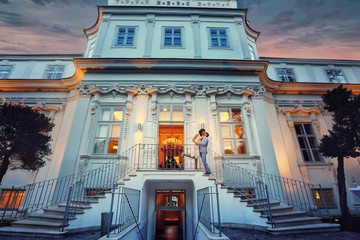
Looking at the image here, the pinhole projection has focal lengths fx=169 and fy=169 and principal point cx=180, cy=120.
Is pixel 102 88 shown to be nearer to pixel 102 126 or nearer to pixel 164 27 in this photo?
pixel 102 126

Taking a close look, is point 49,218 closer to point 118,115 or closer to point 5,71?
point 118,115

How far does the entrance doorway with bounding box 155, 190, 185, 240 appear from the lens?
23.3 ft

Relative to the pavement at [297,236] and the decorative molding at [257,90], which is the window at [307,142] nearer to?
the decorative molding at [257,90]

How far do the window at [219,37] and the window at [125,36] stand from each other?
509 cm

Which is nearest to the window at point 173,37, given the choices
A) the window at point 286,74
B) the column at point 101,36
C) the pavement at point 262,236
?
the column at point 101,36

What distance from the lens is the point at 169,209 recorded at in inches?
277

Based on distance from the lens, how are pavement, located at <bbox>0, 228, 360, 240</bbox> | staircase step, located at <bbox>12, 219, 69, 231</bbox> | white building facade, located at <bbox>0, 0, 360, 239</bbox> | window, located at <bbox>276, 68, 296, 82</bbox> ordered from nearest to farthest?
pavement, located at <bbox>0, 228, 360, 240</bbox> → staircase step, located at <bbox>12, 219, 69, 231</bbox> → white building facade, located at <bbox>0, 0, 360, 239</bbox> → window, located at <bbox>276, 68, 296, 82</bbox>

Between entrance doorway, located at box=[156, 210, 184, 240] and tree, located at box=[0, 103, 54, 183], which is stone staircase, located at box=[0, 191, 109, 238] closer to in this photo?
tree, located at box=[0, 103, 54, 183]

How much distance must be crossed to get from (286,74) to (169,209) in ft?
37.0

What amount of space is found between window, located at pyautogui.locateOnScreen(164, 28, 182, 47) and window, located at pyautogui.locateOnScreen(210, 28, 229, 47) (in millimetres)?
2078

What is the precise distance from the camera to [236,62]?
9.57 meters

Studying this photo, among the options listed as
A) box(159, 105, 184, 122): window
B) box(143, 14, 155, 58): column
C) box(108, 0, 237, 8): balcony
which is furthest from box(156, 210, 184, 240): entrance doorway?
box(108, 0, 237, 8): balcony

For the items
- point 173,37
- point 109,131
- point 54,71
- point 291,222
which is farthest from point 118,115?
point 291,222

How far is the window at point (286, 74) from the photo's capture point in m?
11.4
